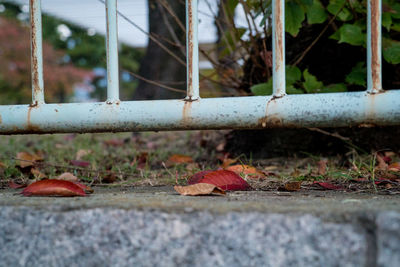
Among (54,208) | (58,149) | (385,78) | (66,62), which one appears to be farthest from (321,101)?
(66,62)

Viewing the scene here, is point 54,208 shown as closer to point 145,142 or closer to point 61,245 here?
point 61,245

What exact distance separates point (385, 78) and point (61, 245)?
55.8 inches

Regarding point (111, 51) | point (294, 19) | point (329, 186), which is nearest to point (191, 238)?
point (329, 186)

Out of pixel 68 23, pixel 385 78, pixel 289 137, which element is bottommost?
pixel 289 137

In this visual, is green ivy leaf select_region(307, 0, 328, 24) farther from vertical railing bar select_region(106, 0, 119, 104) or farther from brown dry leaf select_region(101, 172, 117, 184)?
brown dry leaf select_region(101, 172, 117, 184)

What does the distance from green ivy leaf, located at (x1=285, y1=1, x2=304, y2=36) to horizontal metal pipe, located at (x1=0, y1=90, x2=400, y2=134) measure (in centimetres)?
54

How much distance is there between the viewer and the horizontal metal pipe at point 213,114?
2.99 feet

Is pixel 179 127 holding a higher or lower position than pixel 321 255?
higher

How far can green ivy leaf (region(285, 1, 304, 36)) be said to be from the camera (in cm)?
140

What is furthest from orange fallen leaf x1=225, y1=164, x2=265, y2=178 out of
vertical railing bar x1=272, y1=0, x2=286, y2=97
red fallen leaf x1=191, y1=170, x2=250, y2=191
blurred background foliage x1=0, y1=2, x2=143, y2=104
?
blurred background foliage x1=0, y1=2, x2=143, y2=104

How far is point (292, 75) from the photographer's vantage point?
148 cm

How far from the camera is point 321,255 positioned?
1.96 feet

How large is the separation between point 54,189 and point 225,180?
1.29 ft

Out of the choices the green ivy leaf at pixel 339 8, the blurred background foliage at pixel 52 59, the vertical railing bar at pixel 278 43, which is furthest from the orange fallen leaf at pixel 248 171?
the blurred background foliage at pixel 52 59
